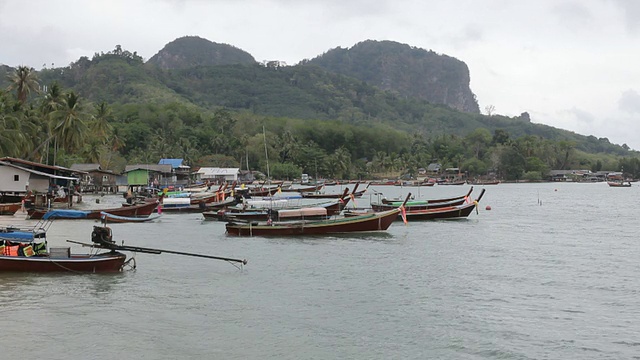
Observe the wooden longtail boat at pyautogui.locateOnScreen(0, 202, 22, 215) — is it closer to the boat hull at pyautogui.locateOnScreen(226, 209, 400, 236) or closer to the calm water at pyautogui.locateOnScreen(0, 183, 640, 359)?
the calm water at pyautogui.locateOnScreen(0, 183, 640, 359)

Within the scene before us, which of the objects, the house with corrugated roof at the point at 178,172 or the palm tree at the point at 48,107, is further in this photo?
the house with corrugated roof at the point at 178,172

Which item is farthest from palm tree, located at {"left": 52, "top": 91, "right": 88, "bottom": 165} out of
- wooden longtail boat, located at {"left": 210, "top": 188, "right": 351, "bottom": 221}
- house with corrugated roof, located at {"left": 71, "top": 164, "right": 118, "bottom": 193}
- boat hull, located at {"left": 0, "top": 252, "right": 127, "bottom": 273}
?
boat hull, located at {"left": 0, "top": 252, "right": 127, "bottom": 273}

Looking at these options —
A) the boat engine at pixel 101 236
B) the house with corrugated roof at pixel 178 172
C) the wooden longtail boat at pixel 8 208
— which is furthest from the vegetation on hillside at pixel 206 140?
the boat engine at pixel 101 236

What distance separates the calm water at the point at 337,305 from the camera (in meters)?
14.1

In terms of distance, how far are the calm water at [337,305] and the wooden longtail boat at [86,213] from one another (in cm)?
959

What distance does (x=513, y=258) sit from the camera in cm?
2752

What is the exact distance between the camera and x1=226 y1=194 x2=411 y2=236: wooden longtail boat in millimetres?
32062

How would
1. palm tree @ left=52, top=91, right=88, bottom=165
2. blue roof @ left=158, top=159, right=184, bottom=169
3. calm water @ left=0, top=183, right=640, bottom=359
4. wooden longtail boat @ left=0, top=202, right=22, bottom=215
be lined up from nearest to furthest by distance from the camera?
calm water @ left=0, top=183, right=640, bottom=359 < wooden longtail boat @ left=0, top=202, right=22, bottom=215 < palm tree @ left=52, top=91, right=88, bottom=165 < blue roof @ left=158, top=159, right=184, bottom=169

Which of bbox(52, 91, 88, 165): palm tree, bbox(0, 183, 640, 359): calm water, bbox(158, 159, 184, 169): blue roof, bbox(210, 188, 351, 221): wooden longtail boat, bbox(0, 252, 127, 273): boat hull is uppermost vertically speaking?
bbox(52, 91, 88, 165): palm tree

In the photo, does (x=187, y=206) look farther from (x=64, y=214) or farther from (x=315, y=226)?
(x=315, y=226)

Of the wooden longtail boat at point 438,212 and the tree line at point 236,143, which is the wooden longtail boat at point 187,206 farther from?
the tree line at point 236,143

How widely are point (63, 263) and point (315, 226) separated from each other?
47.9 ft

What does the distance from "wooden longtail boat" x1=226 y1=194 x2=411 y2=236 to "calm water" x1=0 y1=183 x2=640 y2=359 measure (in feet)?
5.91

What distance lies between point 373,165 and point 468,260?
418 ft
